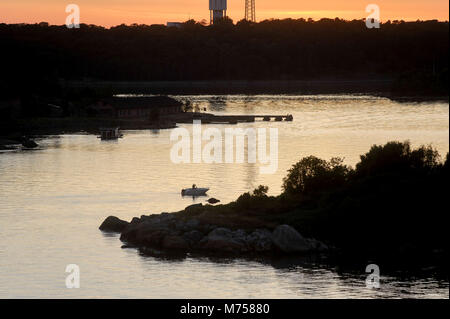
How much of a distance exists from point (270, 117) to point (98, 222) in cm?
8153

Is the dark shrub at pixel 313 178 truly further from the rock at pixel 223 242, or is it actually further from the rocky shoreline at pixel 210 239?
the rock at pixel 223 242

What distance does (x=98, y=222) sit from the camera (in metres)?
51.8

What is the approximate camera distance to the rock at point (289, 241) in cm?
4406

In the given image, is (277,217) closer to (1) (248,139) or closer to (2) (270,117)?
(1) (248,139)

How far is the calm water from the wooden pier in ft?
44.2

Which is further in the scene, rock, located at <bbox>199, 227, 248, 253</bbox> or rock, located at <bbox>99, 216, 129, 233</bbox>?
rock, located at <bbox>99, 216, 129, 233</bbox>

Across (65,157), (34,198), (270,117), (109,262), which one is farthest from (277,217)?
(270,117)

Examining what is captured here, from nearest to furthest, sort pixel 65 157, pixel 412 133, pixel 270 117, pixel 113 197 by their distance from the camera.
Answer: pixel 113 197
pixel 65 157
pixel 412 133
pixel 270 117

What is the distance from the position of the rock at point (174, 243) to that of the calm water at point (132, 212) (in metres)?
1.58

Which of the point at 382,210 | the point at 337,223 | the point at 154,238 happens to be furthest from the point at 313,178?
the point at 154,238

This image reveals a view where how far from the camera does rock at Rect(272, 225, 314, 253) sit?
4406cm

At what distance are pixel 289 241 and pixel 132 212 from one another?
13209mm

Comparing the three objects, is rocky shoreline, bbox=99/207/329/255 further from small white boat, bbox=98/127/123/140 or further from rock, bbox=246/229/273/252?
small white boat, bbox=98/127/123/140

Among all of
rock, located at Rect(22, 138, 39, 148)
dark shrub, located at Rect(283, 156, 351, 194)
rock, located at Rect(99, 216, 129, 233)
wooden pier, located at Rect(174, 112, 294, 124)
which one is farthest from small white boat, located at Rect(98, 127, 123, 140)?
rock, located at Rect(99, 216, 129, 233)
